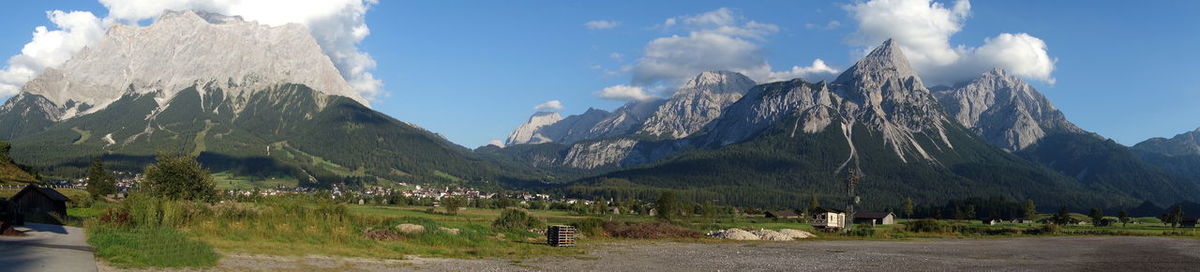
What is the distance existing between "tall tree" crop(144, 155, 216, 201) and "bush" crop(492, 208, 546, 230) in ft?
84.8

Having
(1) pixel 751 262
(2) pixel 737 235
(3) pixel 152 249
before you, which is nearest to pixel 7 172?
(2) pixel 737 235

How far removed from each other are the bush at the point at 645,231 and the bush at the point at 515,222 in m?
7.66

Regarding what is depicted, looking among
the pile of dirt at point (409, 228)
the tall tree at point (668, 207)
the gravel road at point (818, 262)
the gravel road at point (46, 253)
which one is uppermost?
the tall tree at point (668, 207)

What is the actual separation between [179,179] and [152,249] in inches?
1845

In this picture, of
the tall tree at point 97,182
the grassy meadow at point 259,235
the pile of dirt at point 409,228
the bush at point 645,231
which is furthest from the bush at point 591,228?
the tall tree at point 97,182

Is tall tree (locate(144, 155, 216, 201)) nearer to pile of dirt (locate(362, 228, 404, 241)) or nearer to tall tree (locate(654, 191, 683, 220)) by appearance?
pile of dirt (locate(362, 228, 404, 241))

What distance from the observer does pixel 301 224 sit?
4331 cm

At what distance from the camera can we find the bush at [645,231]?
7588 cm

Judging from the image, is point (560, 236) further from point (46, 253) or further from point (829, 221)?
point (829, 221)

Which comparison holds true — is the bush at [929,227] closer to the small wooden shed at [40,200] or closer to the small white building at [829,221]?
the small white building at [829,221]

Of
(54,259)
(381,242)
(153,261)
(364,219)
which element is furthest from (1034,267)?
(54,259)

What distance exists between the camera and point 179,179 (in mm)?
71062

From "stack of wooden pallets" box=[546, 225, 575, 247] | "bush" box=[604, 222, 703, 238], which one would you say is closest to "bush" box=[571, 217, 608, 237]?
"bush" box=[604, 222, 703, 238]

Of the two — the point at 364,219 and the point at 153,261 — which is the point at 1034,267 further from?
the point at 153,261
